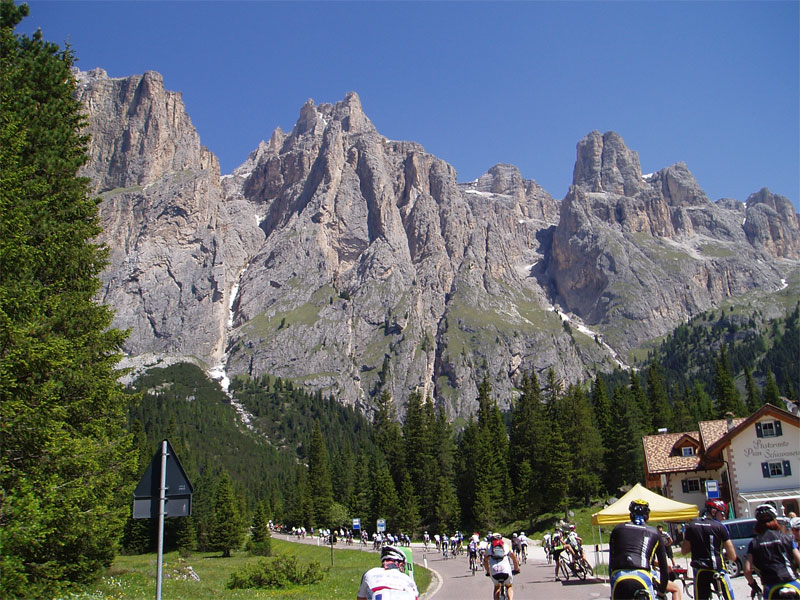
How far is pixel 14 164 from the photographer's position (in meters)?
16.0

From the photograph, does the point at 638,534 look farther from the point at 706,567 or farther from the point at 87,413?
the point at 87,413

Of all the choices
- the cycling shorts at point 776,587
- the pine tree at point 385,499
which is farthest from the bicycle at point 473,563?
the pine tree at point 385,499

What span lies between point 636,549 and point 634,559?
0.47 feet

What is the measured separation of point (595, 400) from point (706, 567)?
8365cm

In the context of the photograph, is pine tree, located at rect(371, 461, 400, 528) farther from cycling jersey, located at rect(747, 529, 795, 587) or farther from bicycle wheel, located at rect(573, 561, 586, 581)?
cycling jersey, located at rect(747, 529, 795, 587)

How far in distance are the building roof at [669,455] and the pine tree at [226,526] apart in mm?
46340

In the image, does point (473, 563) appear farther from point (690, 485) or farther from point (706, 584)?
point (690, 485)

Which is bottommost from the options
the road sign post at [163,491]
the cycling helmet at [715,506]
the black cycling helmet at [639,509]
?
the cycling helmet at [715,506]

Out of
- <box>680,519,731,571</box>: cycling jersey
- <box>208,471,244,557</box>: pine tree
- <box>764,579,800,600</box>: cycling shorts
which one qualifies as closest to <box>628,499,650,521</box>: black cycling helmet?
<box>764,579,800,600</box>: cycling shorts

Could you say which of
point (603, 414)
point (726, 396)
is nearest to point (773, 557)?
point (603, 414)

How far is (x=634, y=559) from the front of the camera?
8.71 metres

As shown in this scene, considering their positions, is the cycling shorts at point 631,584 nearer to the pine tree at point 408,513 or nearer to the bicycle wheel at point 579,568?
the bicycle wheel at point 579,568

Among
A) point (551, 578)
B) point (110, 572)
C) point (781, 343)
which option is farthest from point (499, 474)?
point (781, 343)

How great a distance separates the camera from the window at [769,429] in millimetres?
42250
